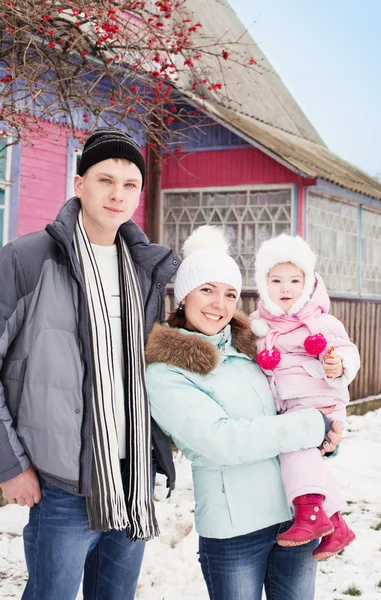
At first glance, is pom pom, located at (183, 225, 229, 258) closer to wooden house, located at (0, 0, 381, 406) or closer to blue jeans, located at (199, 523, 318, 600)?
blue jeans, located at (199, 523, 318, 600)

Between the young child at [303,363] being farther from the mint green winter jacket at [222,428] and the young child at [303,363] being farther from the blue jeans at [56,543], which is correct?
the blue jeans at [56,543]

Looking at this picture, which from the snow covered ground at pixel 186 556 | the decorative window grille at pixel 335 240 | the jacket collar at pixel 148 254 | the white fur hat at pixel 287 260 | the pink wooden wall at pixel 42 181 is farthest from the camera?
the decorative window grille at pixel 335 240

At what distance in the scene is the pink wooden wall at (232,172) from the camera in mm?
9766

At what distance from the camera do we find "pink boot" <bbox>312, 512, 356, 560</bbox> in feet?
8.52

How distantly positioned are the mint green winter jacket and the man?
0.12 meters

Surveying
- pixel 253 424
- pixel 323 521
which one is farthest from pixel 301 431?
pixel 323 521

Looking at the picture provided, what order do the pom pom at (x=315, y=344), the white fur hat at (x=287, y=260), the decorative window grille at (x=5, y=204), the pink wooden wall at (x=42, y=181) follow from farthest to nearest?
the pink wooden wall at (x=42, y=181) < the decorative window grille at (x=5, y=204) < the white fur hat at (x=287, y=260) < the pom pom at (x=315, y=344)

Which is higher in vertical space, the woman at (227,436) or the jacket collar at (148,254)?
the jacket collar at (148,254)

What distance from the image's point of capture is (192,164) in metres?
10.3

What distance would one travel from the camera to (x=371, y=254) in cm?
1206

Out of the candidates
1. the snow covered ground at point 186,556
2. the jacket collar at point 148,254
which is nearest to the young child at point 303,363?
the jacket collar at point 148,254

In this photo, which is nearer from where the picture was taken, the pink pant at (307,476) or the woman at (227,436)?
the woman at (227,436)

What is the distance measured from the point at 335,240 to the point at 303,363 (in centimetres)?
822

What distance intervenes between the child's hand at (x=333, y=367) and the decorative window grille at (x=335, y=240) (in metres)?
7.46
